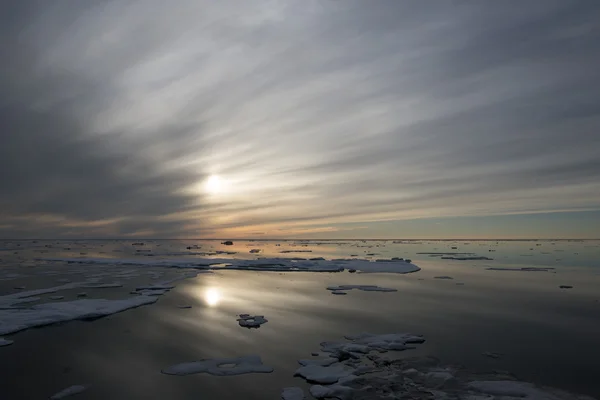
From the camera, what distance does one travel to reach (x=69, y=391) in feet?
19.3

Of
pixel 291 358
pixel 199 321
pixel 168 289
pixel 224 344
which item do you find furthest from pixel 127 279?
pixel 291 358

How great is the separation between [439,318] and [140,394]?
8697 mm

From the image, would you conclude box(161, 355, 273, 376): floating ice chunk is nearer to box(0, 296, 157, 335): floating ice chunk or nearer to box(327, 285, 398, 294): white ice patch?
box(0, 296, 157, 335): floating ice chunk

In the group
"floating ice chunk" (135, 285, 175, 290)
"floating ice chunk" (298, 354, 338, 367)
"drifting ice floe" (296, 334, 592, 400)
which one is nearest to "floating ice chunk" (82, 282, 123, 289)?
"floating ice chunk" (135, 285, 175, 290)

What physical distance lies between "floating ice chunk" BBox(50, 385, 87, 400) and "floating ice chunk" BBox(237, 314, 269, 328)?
15.6ft

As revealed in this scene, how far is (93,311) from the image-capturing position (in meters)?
11.6

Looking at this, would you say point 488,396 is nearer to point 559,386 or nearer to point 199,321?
point 559,386

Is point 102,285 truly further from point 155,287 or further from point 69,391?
point 69,391

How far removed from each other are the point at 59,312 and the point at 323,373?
374 inches

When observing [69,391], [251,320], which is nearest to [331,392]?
[69,391]

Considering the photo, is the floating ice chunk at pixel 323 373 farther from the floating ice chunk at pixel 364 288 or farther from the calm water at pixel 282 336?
the floating ice chunk at pixel 364 288

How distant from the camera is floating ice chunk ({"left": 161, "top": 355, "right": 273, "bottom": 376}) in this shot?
6777 mm

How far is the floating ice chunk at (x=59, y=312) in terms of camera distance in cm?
1004

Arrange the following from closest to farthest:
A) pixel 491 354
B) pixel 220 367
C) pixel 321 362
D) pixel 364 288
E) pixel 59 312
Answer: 1. pixel 220 367
2. pixel 321 362
3. pixel 491 354
4. pixel 59 312
5. pixel 364 288
